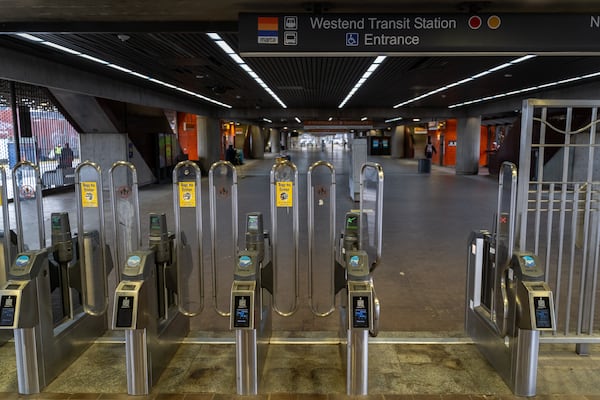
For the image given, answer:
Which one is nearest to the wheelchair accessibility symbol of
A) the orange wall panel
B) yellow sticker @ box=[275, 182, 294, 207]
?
yellow sticker @ box=[275, 182, 294, 207]

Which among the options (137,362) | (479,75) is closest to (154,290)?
(137,362)

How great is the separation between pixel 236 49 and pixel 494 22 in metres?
4.41

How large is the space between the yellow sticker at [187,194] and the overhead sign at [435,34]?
115cm

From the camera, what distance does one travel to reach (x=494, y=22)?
3.53m

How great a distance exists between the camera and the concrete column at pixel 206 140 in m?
20.1

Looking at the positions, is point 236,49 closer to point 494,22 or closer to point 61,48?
point 61,48

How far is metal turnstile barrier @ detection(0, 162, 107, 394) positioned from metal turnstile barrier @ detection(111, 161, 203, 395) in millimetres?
488

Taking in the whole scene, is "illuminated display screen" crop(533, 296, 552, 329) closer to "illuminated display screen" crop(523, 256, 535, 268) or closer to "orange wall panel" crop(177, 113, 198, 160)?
"illuminated display screen" crop(523, 256, 535, 268)

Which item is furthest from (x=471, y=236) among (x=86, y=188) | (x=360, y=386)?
(x=86, y=188)

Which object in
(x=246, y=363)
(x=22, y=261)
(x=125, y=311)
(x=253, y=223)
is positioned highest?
(x=253, y=223)

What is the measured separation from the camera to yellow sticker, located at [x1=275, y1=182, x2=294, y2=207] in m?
3.43

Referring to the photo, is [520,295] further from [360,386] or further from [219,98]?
[219,98]

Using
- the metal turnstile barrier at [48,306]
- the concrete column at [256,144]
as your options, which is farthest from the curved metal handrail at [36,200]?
the concrete column at [256,144]

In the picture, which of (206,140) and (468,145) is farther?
(468,145)
